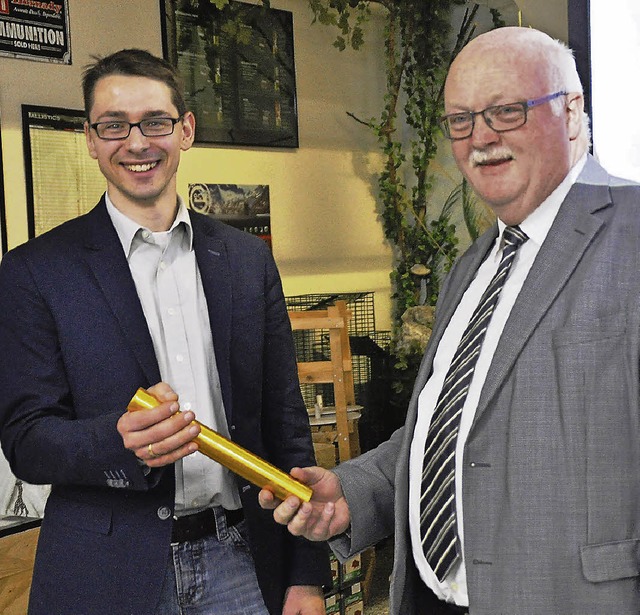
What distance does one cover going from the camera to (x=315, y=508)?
166 cm

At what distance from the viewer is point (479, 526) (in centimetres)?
144

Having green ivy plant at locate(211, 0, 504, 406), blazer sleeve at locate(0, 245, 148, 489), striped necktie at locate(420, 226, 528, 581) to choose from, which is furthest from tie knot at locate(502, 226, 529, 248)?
green ivy plant at locate(211, 0, 504, 406)

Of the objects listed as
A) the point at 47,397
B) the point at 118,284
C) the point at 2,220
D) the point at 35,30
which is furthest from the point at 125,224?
the point at 35,30

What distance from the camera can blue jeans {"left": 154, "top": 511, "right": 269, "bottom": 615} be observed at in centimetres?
177

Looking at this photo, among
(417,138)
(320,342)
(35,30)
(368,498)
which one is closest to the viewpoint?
(368,498)

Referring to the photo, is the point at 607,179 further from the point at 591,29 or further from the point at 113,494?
the point at 113,494

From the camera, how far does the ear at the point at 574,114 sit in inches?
62.7

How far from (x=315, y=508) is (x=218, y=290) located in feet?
1.71

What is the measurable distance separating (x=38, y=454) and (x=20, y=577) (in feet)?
5.10

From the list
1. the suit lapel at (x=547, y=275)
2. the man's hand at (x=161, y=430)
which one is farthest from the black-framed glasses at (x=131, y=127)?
the suit lapel at (x=547, y=275)

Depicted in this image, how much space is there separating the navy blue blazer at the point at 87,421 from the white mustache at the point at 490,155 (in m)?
0.63

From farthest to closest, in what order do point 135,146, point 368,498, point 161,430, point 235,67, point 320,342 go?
point 320,342
point 235,67
point 135,146
point 368,498
point 161,430

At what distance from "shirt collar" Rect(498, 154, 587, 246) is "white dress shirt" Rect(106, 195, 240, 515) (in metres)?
0.69

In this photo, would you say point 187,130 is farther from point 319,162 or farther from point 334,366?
point 319,162
